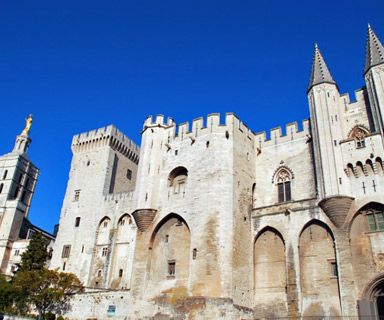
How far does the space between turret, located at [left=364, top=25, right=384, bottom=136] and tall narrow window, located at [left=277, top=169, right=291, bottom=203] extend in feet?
21.1

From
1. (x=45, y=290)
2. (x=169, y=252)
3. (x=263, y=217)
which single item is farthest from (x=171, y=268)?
(x=45, y=290)

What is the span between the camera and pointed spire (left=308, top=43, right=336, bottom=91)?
25.3 metres

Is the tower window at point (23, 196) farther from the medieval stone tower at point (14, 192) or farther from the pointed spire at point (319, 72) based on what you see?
the pointed spire at point (319, 72)

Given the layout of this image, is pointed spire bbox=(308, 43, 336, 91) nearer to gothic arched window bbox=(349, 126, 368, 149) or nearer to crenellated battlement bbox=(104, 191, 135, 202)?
gothic arched window bbox=(349, 126, 368, 149)

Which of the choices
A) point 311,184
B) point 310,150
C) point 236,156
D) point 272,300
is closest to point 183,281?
point 272,300

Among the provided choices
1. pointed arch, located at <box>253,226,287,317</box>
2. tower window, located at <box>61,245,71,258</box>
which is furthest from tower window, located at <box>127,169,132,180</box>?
pointed arch, located at <box>253,226,287,317</box>

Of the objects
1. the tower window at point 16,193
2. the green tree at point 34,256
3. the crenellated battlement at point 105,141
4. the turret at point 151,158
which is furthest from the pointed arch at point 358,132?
the tower window at point 16,193

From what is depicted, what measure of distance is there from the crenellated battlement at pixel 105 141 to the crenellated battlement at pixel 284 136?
53.4ft

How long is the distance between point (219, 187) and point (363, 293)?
31.0ft

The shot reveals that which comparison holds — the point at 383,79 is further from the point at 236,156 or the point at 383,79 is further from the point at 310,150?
the point at 236,156

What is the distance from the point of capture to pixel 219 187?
79.4ft

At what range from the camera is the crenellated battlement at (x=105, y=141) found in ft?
130

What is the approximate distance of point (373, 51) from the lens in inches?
957

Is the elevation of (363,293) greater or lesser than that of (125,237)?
lesser
